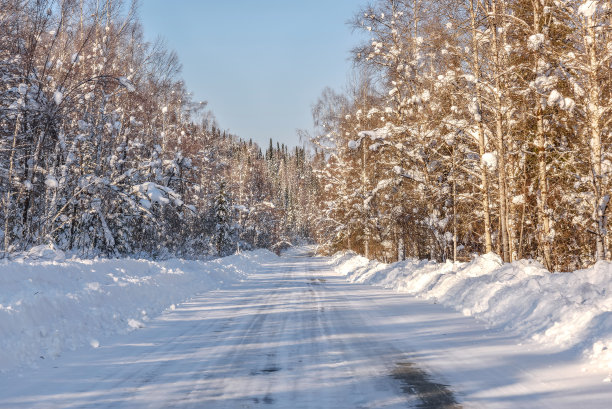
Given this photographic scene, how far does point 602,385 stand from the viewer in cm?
495

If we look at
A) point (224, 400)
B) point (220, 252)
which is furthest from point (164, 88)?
point (224, 400)

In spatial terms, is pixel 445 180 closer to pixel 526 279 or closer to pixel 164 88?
pixel 526 279

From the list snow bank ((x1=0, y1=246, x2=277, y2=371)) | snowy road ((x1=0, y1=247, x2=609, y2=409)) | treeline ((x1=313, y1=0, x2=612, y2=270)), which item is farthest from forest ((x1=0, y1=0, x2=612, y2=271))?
snowy road ((x1=0, y1=247, x2=609, y2=409))

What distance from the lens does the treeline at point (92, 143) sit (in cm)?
1202

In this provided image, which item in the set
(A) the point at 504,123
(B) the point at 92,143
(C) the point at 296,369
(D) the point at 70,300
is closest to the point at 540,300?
(C) the point at 296,369

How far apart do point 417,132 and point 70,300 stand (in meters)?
15.0

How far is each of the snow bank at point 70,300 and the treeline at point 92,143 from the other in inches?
67.7

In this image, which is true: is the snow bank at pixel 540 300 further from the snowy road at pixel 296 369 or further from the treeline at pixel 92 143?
the treeline at pixel 92 143

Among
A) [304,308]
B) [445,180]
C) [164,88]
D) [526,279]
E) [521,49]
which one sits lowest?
[304,308]

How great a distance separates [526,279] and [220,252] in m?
34.8

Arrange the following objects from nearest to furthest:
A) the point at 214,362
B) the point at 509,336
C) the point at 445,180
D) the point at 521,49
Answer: the point at 214,362, the point at 509,336, the point at 521,49, the point at 445,180

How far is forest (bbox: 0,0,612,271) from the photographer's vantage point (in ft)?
39.0

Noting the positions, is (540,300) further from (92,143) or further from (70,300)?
(92,143)

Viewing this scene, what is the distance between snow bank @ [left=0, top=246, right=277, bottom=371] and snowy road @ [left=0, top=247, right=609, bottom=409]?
1.47 feet
